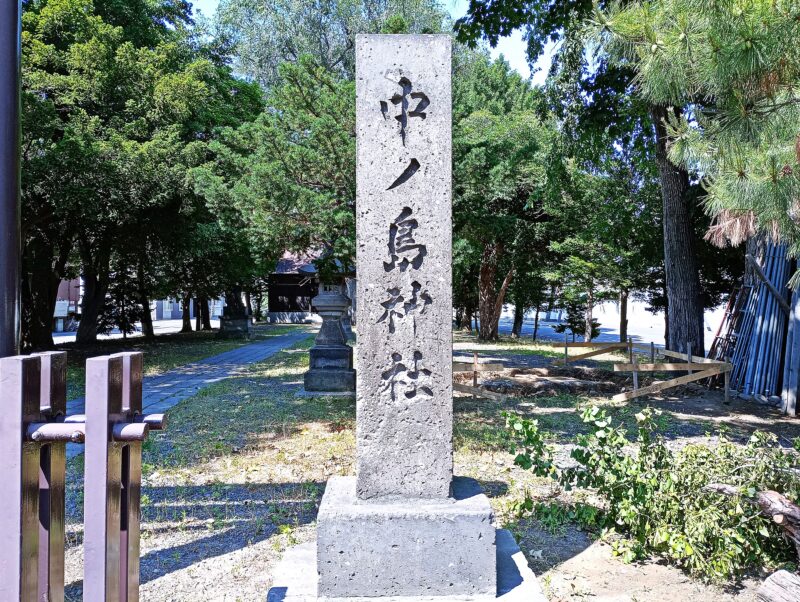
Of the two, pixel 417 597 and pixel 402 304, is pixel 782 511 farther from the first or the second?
pixel 402 304

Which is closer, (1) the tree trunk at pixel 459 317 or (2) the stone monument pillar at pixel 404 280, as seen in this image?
(2) the stone monument pillar at pixel 404 280

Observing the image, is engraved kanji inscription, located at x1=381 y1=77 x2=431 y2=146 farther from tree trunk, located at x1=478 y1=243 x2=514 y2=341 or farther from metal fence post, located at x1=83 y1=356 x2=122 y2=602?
tree trunk, located at x1=478 y1=243 x2=514 y2=341

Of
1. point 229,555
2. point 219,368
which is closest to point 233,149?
point 219,368

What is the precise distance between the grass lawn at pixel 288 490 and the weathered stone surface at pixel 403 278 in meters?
1.04

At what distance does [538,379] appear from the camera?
10.6 metres

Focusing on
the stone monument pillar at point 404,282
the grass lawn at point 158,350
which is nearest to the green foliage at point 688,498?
the stone monument pillar at point 404,282

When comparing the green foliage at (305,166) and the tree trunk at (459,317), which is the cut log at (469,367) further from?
the tree trunk at (459,317)

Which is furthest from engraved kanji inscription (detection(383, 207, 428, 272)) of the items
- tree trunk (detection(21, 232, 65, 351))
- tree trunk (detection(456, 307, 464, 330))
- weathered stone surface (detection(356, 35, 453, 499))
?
tree trunk (detection(456, 307, 464, 330))

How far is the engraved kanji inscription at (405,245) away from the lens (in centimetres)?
288

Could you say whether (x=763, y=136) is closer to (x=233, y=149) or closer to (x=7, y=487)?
(x=7, y=487)

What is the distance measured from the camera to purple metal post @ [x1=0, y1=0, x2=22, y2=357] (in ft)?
7.95

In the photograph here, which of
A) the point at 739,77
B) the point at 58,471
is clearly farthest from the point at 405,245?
the point at 739,77

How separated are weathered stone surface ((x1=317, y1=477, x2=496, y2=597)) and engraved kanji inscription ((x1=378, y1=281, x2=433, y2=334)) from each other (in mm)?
879

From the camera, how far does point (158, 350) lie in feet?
57.4
